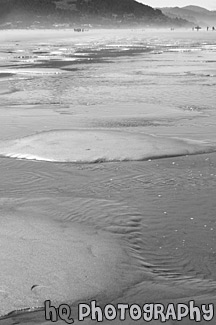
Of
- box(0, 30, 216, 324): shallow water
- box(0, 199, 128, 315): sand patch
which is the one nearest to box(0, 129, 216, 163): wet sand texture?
box(0, 30, 216, 324): shallow water

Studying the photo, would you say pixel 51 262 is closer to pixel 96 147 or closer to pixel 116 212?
pixel 116 212

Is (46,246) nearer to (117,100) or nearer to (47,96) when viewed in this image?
(117,100)

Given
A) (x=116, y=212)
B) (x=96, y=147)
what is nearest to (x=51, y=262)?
(x=116, y=212)

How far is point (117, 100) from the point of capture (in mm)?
15891

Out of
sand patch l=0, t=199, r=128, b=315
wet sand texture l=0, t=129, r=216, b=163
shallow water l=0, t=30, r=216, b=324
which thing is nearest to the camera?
sand patch l=0, t=199, r=128, b=315

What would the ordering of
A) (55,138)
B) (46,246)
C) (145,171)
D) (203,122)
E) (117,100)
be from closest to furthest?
1. (46,246)
2. (145,171)
3. (55,138)
4. (203,122)
5. (117,100)

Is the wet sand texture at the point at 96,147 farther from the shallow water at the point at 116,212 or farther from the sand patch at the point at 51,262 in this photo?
the sand patch at the point at 51,262

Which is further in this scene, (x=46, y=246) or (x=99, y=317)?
(x=46, y=246)

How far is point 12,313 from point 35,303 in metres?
0.22

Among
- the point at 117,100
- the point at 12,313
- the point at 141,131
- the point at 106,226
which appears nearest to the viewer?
the point at 12,313

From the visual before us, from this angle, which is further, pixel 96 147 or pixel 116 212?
pixel 96 147

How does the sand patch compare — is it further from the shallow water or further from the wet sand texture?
the wet sand texture

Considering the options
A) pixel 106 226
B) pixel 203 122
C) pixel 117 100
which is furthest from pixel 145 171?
pixel 117 100

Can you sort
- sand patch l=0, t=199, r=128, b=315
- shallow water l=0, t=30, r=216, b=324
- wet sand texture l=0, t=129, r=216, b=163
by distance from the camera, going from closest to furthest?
sand patch l=0, t=199, r=128, b=315, shallow water l=0, t=30, r=216, b=324, wet sand texture l=0, t=129, r=216, b=163
